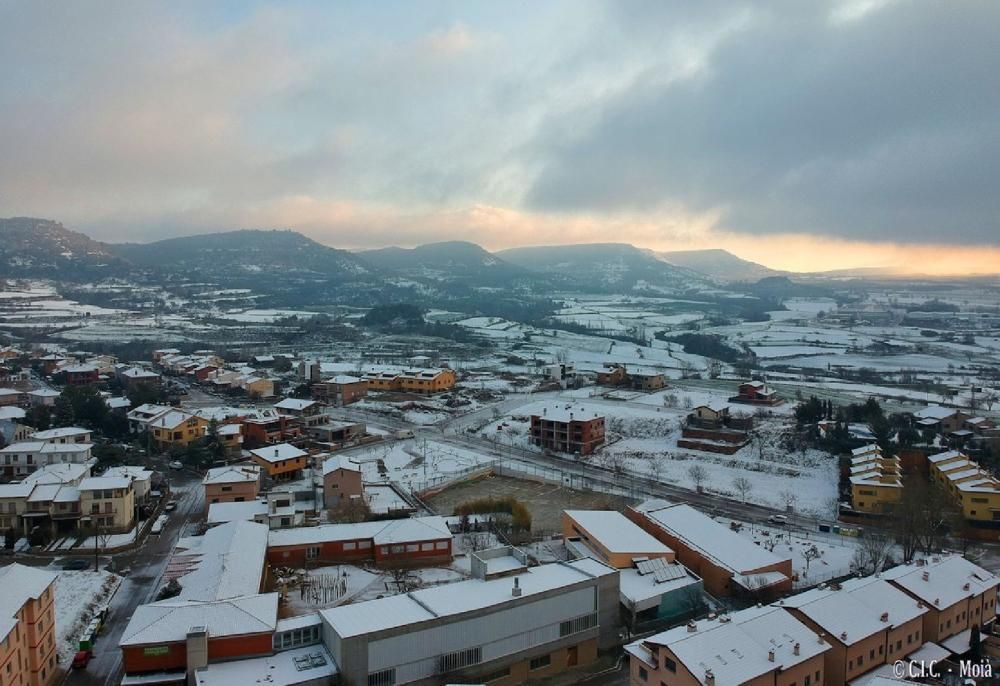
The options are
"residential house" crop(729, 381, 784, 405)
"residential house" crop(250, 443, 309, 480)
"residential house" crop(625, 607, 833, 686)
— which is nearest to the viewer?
"residential house" crop(625, 607, 833, 686)

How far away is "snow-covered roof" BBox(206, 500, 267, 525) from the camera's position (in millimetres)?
12914

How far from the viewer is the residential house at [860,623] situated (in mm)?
8141

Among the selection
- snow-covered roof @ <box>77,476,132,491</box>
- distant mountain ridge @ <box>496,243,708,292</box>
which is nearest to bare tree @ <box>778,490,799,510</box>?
snow-covered roof @ <box>77,476,132,491</box>

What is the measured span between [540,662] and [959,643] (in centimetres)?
534

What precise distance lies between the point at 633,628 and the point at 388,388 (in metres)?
20.9

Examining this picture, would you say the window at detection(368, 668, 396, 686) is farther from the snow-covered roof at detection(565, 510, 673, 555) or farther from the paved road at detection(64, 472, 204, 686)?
the snow-covered roof at detection(565, 510, 673, 555)

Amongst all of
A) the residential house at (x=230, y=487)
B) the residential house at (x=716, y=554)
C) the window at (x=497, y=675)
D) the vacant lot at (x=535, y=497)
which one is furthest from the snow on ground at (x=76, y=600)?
the residential house at (x=716, y=554)

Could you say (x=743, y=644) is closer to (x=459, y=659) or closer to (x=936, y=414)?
(x=459, y=659)

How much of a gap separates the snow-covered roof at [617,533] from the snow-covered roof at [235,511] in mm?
5657

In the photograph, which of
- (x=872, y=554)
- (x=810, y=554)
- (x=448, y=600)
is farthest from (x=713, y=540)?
(x=448, y=600)

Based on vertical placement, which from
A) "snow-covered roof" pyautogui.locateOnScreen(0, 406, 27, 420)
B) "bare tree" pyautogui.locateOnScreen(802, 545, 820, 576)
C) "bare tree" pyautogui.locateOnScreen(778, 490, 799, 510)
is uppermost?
"snow-covered roof" pyautogui.locateOnScreen(0, 406, 27, 420)

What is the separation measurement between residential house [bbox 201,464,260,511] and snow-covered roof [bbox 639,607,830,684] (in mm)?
9658

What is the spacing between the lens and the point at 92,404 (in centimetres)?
2097

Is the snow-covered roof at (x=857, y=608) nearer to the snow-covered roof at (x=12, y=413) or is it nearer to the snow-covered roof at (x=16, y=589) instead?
the snow-covered roof at (x=16, y=589)
